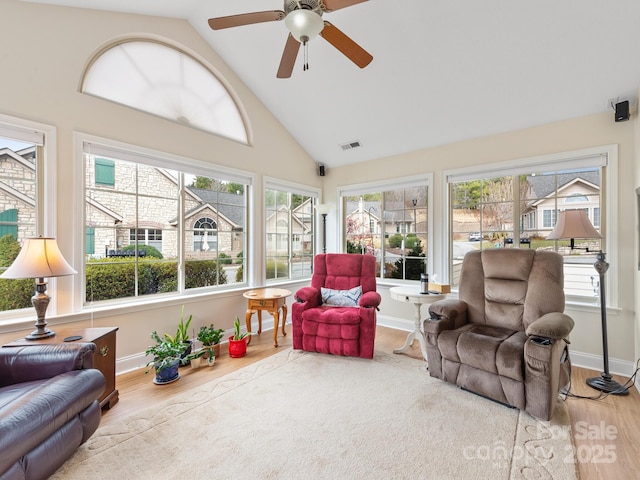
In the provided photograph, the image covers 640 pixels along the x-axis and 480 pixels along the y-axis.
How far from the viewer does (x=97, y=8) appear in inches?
102

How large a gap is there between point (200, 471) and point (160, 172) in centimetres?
270

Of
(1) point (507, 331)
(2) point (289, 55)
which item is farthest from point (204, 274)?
(1) point (507, 331)

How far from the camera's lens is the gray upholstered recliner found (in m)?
1.93

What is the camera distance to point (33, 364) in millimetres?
1705

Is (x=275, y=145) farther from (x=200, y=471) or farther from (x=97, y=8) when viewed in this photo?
(x=200, y=471)

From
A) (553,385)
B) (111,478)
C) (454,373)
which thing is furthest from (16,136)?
(553,385)

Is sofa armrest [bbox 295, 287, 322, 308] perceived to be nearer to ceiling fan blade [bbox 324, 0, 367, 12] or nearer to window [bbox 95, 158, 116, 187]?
window [bbox 95, 158, 116, 187]

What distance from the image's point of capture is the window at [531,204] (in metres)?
2.90

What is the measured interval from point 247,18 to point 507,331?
2.98 m

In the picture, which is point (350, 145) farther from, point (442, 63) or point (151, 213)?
point (151, 213)

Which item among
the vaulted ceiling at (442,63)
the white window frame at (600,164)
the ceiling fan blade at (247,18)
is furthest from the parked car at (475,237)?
the ceiling fan blade at (247,18)

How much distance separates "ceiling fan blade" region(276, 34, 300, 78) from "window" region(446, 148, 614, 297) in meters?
2.38

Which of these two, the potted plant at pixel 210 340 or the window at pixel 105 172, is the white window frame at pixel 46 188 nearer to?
the window at pixel 105 172

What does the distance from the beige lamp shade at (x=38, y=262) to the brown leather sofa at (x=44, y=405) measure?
1.51ft
